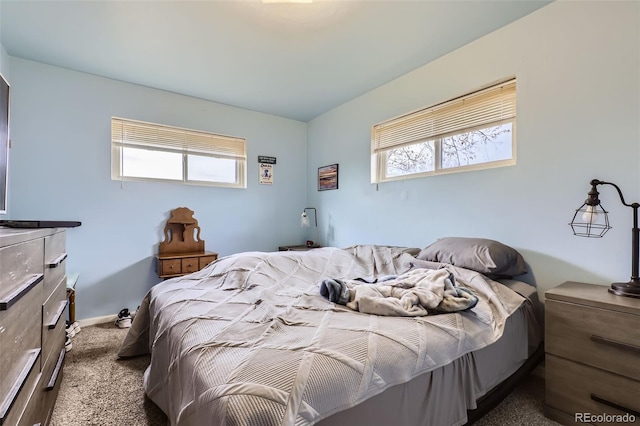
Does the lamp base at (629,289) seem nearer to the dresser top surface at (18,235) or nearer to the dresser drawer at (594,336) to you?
the dresser drawer at (594,336)

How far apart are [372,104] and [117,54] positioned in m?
2.52

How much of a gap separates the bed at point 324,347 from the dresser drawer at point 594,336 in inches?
6.3

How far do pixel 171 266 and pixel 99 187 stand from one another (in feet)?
3.59

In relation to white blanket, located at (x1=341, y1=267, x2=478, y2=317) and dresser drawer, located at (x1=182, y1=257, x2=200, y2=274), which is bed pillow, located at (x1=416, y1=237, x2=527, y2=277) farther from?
dresser drawer, located at (x1=182, y1=257, x2=200, y2=274)

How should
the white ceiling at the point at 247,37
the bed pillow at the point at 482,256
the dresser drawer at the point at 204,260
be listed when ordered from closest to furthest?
the bed pillow at the point at 482,256
the white ceiling at the point at 247,37
the dresser drawer at the point at 204,260

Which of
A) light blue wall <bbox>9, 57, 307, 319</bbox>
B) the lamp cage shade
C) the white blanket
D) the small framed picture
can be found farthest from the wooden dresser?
the small framed picture

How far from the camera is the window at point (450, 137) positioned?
2244mm

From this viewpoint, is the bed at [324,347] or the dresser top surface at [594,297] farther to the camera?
the dresser top surface at [594,297]

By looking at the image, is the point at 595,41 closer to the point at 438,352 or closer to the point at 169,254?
the point at 438,352

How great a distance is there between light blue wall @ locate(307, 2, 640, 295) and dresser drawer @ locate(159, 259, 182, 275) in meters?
2.48

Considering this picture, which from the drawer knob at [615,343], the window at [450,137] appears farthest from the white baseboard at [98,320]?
the drawer knob at [615,343]

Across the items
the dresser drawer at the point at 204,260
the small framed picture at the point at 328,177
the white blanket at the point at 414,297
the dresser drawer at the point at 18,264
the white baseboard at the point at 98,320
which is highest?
the small framed picture at the point at 328,177

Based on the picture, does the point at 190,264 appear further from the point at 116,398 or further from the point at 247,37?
the point at 247,37

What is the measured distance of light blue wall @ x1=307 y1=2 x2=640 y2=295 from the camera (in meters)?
1.67
